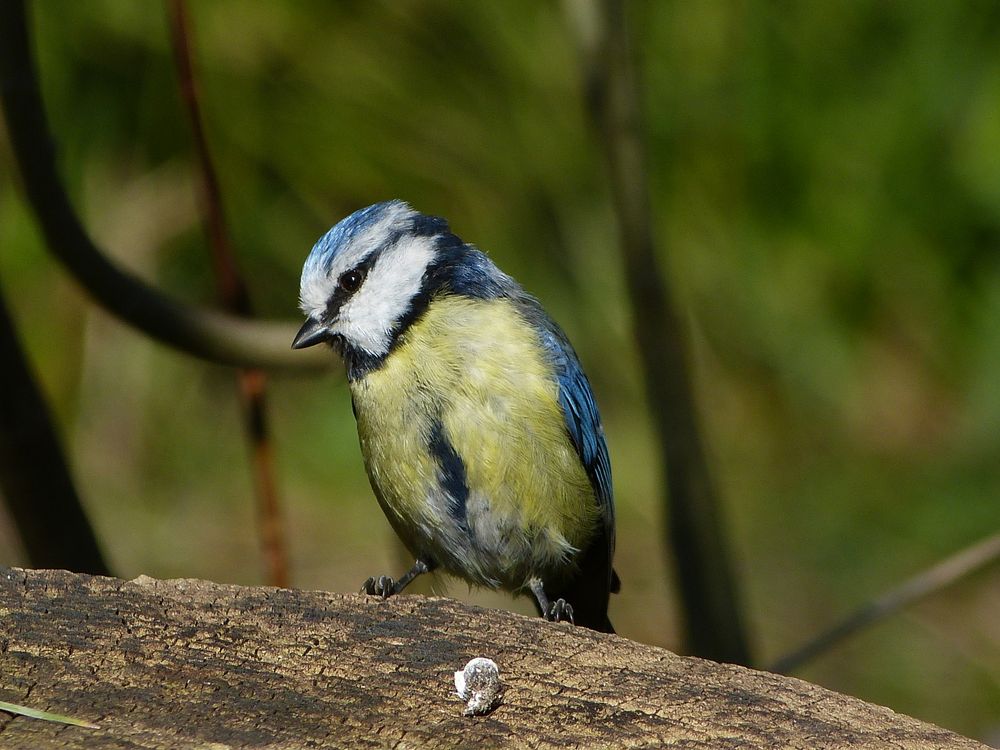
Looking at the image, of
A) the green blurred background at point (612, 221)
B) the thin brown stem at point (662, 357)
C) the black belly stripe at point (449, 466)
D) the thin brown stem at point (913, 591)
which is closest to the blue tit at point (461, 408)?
the black belly stripe at point (449, 466)

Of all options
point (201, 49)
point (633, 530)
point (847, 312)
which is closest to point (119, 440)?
point (201, 49)

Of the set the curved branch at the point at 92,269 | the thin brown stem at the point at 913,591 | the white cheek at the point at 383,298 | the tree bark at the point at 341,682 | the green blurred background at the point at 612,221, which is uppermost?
the green blurred background at the point at 612,221

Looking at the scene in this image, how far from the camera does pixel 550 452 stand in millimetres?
2514

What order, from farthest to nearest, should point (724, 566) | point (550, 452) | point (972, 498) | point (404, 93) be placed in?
point (404, 93), point (972, 498), point (724, 566), point (550, 452)

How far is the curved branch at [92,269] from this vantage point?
2207mm

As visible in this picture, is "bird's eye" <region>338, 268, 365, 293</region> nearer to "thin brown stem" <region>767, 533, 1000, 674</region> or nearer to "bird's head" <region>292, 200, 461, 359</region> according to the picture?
"bird's head" <region>292, 200, 461, 359</region>

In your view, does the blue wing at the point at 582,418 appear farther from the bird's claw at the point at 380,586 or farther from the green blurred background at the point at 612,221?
the green blurred background at the point at 612,221

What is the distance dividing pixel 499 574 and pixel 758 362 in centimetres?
227

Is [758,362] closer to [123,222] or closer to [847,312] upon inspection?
[847,312]

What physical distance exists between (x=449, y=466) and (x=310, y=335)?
15.7 inches

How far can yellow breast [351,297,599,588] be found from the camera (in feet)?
8.09

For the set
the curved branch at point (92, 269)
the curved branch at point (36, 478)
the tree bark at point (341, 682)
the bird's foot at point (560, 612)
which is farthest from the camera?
the bird's foot at point (560, 612)

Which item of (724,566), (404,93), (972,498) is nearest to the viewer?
(724,566)

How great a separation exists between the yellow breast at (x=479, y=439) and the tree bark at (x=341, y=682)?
0.56 metres
